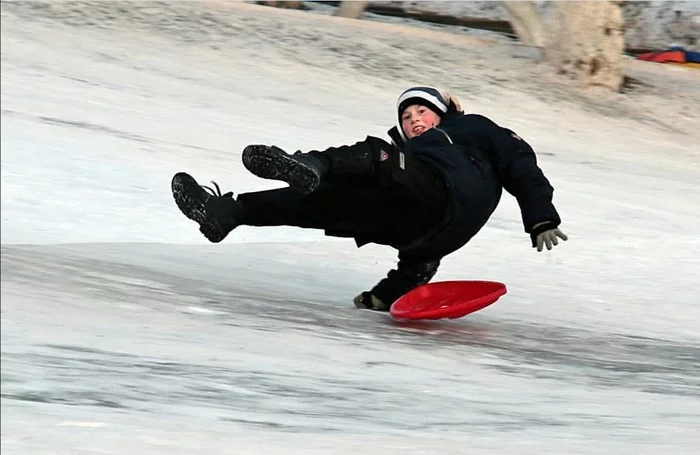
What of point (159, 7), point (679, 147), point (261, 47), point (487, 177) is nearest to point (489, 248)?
point (487, 177)

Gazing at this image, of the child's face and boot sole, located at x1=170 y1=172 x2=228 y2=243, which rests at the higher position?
the child's face

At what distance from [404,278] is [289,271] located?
995 mm

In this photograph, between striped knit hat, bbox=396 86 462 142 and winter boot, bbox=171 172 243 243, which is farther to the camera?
striped knit hat, bbox=396 86 462 142

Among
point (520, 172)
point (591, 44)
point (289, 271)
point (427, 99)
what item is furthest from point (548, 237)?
point (591, 44)

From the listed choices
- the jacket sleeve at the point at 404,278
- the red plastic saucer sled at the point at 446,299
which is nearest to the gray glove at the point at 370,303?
the jacket sleeve at the point at 404,278

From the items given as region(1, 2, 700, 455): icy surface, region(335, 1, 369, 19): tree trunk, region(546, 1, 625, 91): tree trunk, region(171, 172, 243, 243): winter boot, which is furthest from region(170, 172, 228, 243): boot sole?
region(335, 1, 369, 19): tree trunk

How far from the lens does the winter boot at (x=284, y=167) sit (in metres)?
3.33

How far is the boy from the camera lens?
141 inches

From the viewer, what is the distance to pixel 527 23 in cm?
1291

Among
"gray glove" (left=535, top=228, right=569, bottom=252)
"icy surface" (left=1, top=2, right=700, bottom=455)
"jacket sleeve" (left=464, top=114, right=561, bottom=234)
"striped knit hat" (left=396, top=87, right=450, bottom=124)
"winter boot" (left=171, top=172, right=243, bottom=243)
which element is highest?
"striped knit hat" (left=396, top=87, right=450, bottom=124)

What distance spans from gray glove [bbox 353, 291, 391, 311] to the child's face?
0.56 m

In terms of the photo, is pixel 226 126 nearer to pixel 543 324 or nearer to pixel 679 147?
pixel 679 147

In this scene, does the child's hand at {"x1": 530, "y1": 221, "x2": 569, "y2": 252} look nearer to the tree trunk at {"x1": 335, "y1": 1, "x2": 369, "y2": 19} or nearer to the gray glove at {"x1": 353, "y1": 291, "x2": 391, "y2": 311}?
the gray glove at {"x1": 353, "y1": 291, "x2": 391, "y2": 311}

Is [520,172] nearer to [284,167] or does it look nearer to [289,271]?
[284,167]
